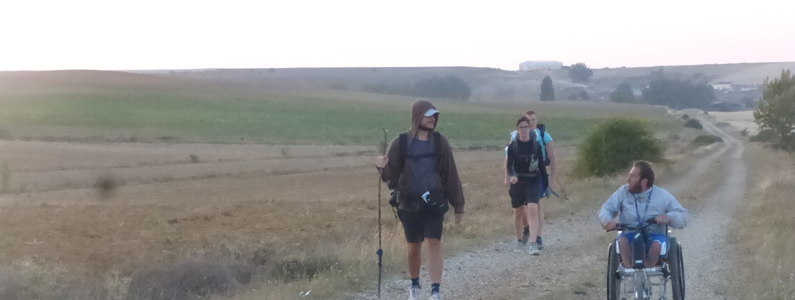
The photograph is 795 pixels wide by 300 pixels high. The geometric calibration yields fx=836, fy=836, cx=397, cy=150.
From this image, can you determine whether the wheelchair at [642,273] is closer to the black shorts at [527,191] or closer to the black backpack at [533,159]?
the black backpack at [533,159]

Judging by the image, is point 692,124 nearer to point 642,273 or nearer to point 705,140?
point 705,140

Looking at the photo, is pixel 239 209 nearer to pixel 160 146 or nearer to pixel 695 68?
pixel 160 146

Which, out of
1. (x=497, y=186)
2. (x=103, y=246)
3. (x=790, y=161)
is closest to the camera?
(x=103, y=246)

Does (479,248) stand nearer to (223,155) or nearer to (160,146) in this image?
(223,155)

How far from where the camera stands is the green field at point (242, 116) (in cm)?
5178

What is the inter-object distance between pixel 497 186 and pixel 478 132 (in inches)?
1544

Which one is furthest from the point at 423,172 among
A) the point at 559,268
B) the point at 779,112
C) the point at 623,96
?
the point at 623,96

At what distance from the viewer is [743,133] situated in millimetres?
78688

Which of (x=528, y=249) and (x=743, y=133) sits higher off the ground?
(x=528, y=249)

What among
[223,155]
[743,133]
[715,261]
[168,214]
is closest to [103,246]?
[168,214]

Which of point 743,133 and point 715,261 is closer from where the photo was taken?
point 715,261

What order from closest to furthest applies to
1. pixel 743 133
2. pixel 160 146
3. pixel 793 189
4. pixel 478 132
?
pixel 793 189 → pixel 160 146 → pixel 478 132 → pixel 743 133

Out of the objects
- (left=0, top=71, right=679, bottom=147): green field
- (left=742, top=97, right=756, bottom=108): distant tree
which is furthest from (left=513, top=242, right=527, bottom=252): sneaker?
(left=742, top=97, right=756, bottom=108): distant tree

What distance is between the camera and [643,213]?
6762mm
